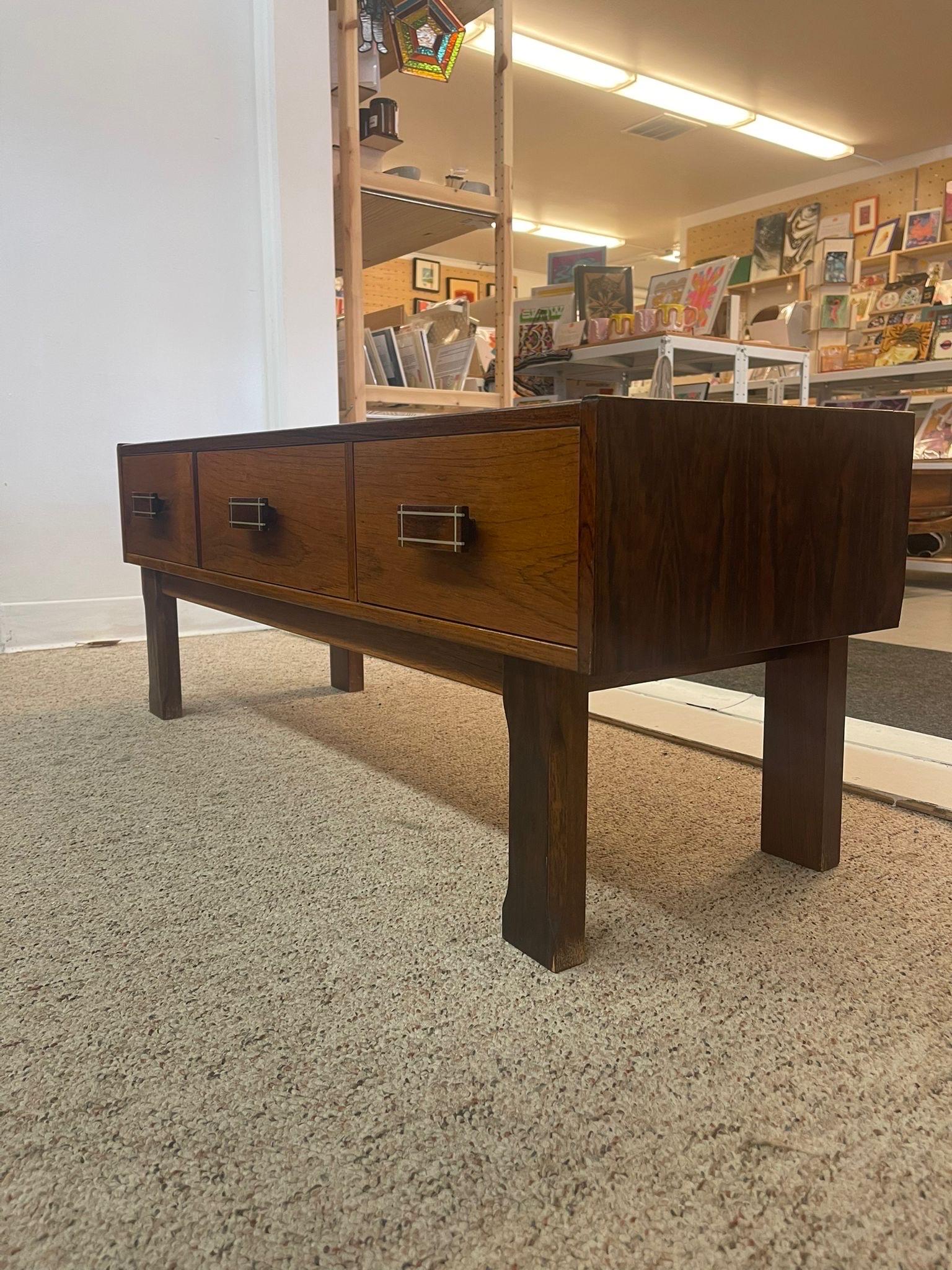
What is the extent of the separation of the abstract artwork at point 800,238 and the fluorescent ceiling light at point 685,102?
1532 mm

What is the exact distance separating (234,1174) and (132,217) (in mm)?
2429

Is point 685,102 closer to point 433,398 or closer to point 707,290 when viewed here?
point 707,290

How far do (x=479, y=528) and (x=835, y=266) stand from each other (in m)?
7.06

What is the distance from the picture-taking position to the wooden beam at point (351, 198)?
2.54m

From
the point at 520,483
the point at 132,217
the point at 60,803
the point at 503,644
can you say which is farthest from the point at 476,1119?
the point at 132,217

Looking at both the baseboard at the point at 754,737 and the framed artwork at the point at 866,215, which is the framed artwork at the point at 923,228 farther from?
the baseboard at the point at 754,737

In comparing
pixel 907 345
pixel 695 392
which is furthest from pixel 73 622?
pixel 907 345

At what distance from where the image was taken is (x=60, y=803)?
1.20m

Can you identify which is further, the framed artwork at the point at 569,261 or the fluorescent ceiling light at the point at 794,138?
the fluorescent ceiling light at the point at 794,138

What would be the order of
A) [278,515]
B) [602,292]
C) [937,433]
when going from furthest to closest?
[937,433], [602,292], [278,515]

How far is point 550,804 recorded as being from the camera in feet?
2.52

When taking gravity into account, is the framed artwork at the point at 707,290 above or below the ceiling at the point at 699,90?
below

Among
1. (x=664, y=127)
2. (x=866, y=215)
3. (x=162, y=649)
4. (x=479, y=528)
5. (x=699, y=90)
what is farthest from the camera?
(x=866, y=215)

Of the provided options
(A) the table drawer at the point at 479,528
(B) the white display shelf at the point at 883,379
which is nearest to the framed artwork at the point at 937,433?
(B) the white display shelf at the point at 883,379
